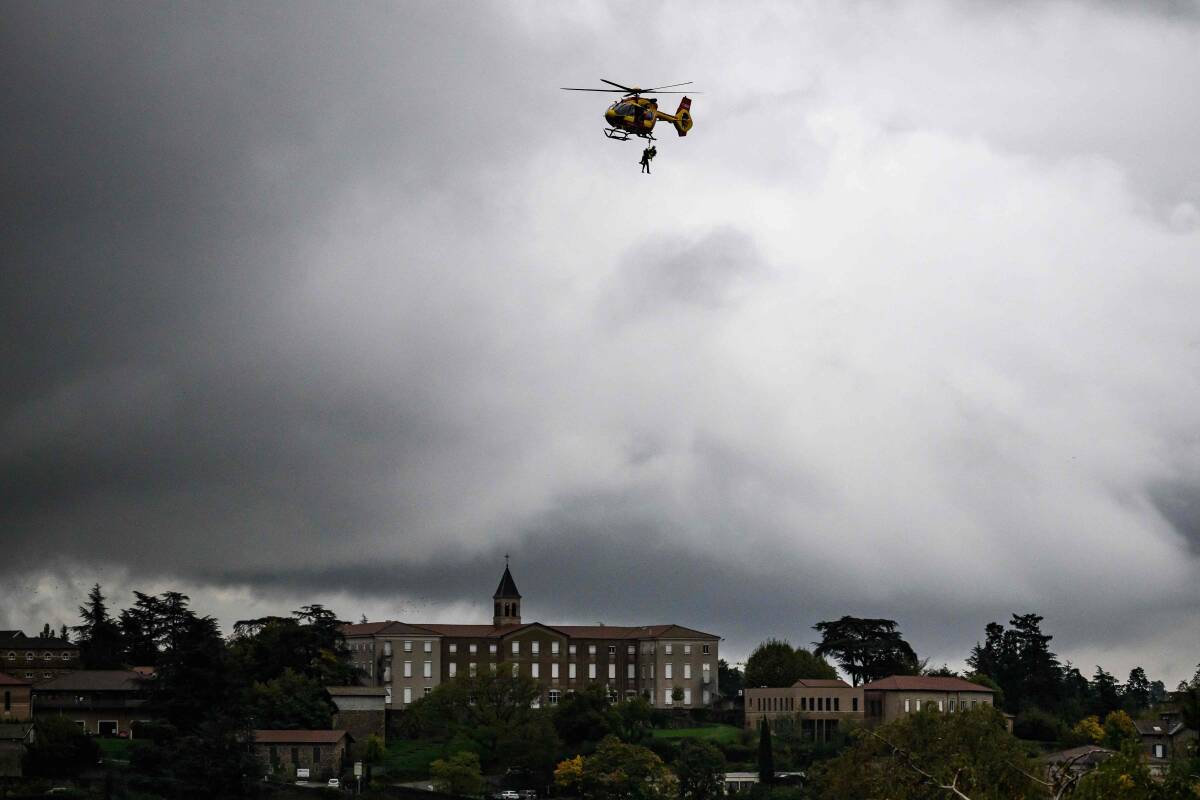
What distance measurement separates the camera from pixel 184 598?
416 feet

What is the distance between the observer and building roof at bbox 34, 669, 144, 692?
103500 millimetres

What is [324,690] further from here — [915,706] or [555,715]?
[915,706]

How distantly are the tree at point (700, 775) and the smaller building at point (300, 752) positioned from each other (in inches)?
809

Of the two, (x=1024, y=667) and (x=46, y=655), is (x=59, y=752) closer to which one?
(x=46, y=655)

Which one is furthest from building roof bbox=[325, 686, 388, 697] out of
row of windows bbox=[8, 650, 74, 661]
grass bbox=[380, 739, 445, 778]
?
row of windows bbox=[8, 650, 74, 661]

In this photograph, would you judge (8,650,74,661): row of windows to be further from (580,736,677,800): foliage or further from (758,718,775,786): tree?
(758,718,775,786): tree

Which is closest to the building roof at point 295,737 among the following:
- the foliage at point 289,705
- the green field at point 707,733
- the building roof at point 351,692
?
the foliage at point 289,705

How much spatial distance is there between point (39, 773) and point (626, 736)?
38.2 meters

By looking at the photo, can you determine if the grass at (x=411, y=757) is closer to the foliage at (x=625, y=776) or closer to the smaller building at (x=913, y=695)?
the foliage at (x=625, y=776)

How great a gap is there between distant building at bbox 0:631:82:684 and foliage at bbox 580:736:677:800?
1970 inches

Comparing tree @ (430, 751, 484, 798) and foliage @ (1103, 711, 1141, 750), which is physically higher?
foliage @ (1103, 711, 1141, 750)

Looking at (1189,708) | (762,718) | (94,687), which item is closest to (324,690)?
(94,687)

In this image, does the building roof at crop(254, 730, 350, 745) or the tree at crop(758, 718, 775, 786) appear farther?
the tree at crop(758, 718, 775, 786)

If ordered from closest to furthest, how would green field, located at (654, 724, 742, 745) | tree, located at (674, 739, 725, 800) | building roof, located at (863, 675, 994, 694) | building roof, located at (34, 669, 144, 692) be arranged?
tree, located at (674, 739, 725, 800), building roof, located at (34, 669, 144, 692), green field, located at (654, 724, 742, 745), building roof, located at (863, 675, 994, 694)
